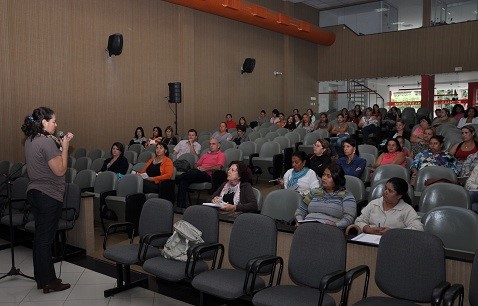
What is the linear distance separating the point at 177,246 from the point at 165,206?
1.59ft

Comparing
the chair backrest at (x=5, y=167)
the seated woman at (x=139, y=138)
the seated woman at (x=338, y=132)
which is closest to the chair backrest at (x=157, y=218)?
the chair backrest at (x=5, y=167)

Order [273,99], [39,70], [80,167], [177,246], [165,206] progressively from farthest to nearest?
[273,99]
[39,70]
[80,167]
[165,206]
[177,246]

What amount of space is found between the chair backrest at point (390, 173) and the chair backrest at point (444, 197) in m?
1.14

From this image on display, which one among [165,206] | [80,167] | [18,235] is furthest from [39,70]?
[165,206]

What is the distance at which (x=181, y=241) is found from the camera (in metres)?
3.58

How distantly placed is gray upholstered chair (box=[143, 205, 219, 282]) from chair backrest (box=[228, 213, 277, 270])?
23 centimetres

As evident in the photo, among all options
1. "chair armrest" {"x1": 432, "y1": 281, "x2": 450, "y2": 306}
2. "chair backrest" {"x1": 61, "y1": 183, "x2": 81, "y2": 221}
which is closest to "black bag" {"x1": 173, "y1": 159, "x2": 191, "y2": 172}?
"chair backrest" {"x1": 61, "y1": 183, "x2": 81, "y2": 221}

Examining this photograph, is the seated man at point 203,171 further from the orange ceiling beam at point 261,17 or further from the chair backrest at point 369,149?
the orange ceiling beam at point 261,17

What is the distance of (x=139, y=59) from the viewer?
10633mm

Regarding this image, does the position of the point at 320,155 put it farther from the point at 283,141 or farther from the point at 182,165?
the point at 283,141

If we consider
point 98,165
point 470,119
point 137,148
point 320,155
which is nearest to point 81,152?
point 137,148

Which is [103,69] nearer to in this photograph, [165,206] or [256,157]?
[256,157]

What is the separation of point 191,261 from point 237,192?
1.19 m

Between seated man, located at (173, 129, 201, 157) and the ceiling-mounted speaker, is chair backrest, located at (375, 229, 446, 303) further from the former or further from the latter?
the ceiling-mounted speaker
